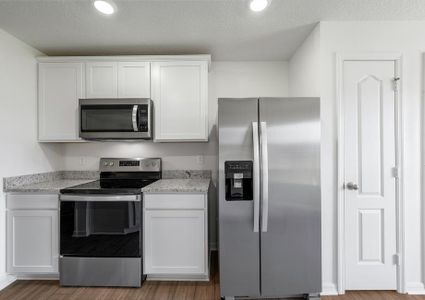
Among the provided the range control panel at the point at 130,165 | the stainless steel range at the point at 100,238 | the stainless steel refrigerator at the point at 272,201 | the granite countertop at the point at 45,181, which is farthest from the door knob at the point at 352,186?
the granite countertop at the point at 45,181

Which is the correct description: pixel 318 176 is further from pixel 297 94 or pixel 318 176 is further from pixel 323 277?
pixel 297 94

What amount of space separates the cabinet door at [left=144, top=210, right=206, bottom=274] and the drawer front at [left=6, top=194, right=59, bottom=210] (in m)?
0.91

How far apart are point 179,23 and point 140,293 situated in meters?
2.39

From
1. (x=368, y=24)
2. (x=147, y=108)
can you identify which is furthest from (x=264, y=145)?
(x=368, y=24)

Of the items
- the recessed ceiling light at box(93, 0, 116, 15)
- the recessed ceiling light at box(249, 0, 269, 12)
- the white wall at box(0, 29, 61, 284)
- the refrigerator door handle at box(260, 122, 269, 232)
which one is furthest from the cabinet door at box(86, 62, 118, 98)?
the refrigerator door handle at box(260, 122, 269, 232)

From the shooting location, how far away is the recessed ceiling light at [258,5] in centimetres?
174

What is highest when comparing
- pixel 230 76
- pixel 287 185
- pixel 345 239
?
pixel 230 76

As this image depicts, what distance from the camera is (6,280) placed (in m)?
2.19

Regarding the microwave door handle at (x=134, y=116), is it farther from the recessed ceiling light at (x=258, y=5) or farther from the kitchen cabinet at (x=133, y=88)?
the recessed ceiling light at (x=258, y=5)

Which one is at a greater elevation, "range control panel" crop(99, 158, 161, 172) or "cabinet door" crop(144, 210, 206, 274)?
"range control panel" crop(99, 158, 161, 172)

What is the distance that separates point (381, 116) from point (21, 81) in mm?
3410

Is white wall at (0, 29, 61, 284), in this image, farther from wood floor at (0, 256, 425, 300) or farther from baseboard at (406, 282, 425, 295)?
baseboard at (406, 282, 425, 295)

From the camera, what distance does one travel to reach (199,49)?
8.34 ft

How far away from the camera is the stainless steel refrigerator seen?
188 cm
